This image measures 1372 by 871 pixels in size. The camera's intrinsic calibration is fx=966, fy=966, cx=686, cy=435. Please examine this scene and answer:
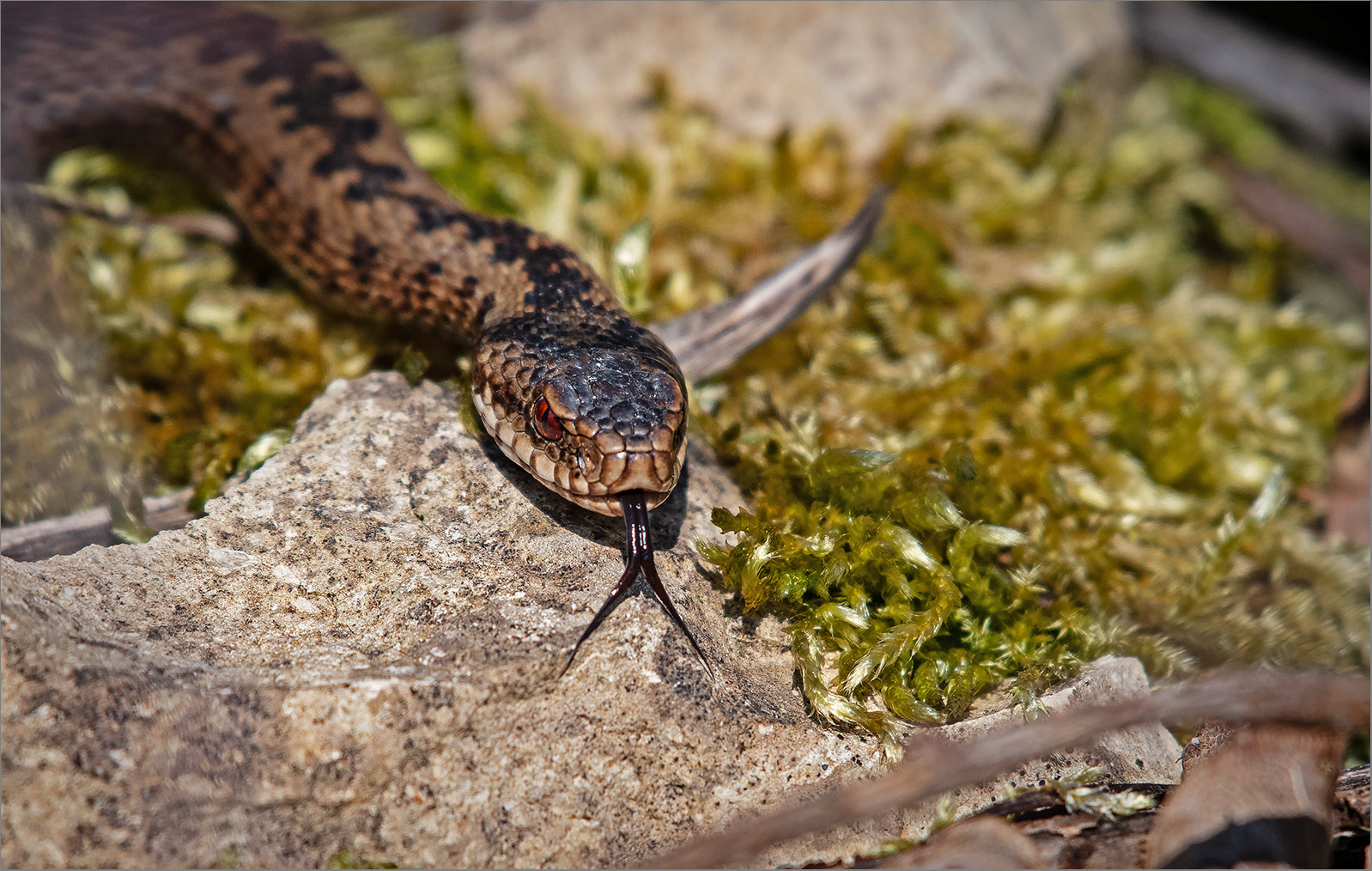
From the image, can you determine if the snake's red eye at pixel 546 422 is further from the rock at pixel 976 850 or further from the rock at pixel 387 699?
the rock at pixel 976 850

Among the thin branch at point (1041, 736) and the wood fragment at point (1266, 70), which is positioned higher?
the wood fragment at point (1266, 70)

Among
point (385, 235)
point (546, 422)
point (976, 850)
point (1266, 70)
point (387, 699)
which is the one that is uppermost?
point (1266, 70)

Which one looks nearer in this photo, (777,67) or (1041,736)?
(1041,736)

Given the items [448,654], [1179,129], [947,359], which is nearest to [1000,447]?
[947,359]

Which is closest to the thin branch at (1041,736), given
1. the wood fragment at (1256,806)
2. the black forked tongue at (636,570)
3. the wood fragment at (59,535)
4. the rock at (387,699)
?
the wood fragment at (1256,806)

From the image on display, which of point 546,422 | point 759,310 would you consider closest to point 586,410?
point 546,422

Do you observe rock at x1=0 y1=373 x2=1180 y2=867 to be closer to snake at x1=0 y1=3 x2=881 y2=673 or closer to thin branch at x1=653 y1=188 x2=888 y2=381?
snake at x1=0 y1=3 x2=881 y2=673

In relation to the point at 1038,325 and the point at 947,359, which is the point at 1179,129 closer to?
the point at 1038,325

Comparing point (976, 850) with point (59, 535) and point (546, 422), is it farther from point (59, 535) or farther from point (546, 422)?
point (59, 535)
